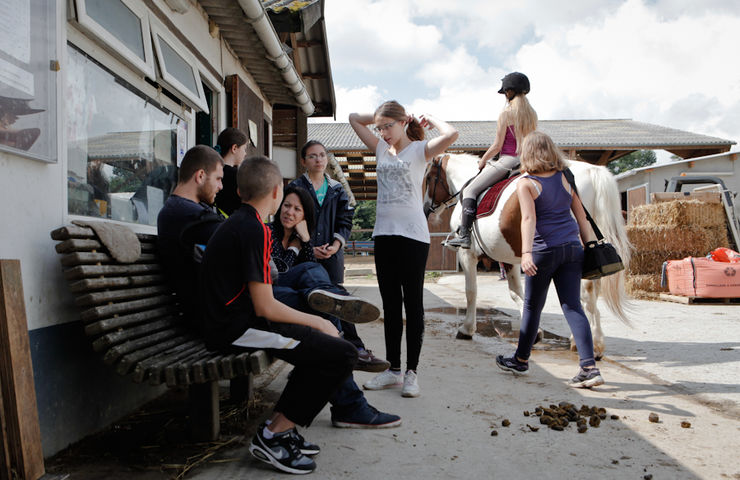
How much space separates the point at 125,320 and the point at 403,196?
1.78 m

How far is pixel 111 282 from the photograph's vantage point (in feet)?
7.55

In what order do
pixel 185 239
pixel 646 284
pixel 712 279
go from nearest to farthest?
pixel 185 239, pixel 712 279, pixel 646 284

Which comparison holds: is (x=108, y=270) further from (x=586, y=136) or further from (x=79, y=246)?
(x=586, y=136)

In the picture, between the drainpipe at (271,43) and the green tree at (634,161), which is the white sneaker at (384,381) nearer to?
the drainpipe at (271,43)

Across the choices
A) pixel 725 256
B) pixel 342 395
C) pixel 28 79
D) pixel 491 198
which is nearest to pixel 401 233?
pixel 342 395

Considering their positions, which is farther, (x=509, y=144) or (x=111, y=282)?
(x=509, y=144)

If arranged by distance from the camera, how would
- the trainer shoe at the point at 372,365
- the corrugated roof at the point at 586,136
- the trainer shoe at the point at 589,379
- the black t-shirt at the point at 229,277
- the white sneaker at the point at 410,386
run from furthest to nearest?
1. the corrugated roof at the point at 586,136
2. the trainer shoe at the point at 589,379
3. the white sneaker at the point at 410,386
4. the trainer shoe at the point at 372,365
5. the black t-shirt at the point at 229,277

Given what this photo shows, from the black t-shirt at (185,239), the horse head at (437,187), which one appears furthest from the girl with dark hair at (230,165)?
the horse head at (437,187)

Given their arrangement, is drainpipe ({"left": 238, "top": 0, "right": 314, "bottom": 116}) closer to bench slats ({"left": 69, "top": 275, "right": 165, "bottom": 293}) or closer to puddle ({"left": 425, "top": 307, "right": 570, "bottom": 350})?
bench slats ({"left": 69, "top": 275, "right": 165, "bottom": 293})

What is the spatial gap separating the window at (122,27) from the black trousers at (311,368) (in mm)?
1866

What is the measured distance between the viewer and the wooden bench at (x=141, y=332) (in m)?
2.02

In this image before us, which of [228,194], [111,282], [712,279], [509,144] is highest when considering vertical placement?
[509,144]

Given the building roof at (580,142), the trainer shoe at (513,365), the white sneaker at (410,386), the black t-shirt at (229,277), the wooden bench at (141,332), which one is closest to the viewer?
the wooden bench at (141,332)

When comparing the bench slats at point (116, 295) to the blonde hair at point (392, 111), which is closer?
the bench slats at point (116, 295)
